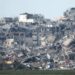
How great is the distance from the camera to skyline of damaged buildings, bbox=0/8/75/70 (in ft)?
148

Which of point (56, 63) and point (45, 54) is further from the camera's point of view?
point (45, 54)

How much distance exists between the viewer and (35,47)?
199 ft

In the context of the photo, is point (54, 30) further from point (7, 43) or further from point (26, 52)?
point (26, 52)

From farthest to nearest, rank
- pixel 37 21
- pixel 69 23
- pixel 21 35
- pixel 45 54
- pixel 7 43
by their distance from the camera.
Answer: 1. pixel 37 21
2. pixel 69 23
3. pixel 21 35
4. pixel 7 43
5. pixel 45 54

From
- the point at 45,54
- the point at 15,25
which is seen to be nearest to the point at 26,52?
the point at 45,54

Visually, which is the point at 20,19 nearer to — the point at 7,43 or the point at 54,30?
the point at 54,30

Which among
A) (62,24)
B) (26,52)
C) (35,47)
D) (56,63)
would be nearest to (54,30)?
(62,24)

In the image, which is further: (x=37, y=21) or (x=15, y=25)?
(x=37, y=21)

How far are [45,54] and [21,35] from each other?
14.1 metres

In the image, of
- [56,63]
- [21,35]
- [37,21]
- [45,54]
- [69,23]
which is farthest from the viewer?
[37,21]

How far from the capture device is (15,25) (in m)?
69.7

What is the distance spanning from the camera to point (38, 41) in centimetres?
6366

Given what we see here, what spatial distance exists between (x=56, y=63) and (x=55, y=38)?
57.8ft

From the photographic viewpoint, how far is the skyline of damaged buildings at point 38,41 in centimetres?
4516
